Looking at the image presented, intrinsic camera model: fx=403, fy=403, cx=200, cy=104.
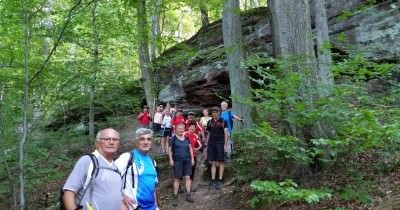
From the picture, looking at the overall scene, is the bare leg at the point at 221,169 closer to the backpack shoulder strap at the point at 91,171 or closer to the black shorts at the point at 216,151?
the black shorts at the point at 216,151

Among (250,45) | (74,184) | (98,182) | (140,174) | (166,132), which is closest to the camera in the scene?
(74,184)

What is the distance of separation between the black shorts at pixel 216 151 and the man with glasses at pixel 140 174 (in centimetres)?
490

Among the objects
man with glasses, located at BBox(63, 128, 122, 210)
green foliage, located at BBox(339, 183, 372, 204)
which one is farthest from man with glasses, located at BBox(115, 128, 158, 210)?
green foliage, located at BBox(339, 183, 372, 204)

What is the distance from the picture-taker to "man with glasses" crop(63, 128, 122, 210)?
3.29 m

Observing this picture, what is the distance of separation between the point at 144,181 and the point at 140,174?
9cm

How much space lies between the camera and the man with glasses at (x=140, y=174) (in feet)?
13.4

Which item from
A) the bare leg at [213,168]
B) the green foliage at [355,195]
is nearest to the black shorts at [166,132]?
the bare leg at [213,168]

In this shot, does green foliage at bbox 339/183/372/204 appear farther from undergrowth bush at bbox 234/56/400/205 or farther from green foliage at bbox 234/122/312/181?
green foliage at bbox 234/122/312/181

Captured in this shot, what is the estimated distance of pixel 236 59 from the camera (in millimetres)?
10930

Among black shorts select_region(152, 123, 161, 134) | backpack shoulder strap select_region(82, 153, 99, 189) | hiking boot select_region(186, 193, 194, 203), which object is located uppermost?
black shorts select_region(152, 123, 161, 134)

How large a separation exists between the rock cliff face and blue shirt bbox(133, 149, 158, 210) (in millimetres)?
6617

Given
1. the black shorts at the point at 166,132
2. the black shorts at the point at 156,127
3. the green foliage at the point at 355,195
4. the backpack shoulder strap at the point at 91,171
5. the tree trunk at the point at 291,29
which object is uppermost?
the tree trunk at the point at 291,29

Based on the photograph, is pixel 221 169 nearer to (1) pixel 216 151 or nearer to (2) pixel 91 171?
(1) pixel 216 151

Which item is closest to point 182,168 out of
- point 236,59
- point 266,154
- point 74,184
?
point 266,154
